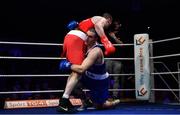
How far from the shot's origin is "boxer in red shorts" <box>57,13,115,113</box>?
8.19 ft

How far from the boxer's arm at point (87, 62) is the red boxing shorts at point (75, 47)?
56 millimetres

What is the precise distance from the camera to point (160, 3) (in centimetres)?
697

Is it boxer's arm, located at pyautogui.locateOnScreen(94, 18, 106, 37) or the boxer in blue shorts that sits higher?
boxer's arm, located at pyautogui.locateOnScreen(94, 18, 106, 37)

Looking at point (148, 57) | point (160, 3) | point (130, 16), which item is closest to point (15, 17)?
point (130, 16)

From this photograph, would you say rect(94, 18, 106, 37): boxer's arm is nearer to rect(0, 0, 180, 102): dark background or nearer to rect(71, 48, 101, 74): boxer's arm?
rect(71, 48, 101, 74): boxer's arm

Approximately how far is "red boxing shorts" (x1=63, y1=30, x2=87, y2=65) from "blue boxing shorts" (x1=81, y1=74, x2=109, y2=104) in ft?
0.60

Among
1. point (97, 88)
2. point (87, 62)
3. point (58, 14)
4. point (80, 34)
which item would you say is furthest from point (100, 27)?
point (58, 14)

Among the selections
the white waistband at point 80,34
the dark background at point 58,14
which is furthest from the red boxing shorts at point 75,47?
the dark background at point 58,14

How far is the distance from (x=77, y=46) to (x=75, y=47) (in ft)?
0.06

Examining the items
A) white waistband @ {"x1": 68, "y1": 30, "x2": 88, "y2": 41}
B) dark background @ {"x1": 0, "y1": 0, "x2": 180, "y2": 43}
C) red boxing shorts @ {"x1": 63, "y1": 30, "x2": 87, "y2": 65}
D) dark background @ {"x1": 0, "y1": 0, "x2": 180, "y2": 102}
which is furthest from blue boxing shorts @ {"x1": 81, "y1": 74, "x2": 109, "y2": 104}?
dark background @ {"x1": 0, "y1": 0, "x2": 180, "y2": 43}

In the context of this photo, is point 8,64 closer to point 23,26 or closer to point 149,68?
point 23,26

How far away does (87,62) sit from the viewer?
99.8 inches

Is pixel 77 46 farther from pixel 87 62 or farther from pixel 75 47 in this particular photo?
pixel 87 62

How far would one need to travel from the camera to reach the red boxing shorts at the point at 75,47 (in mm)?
2598
